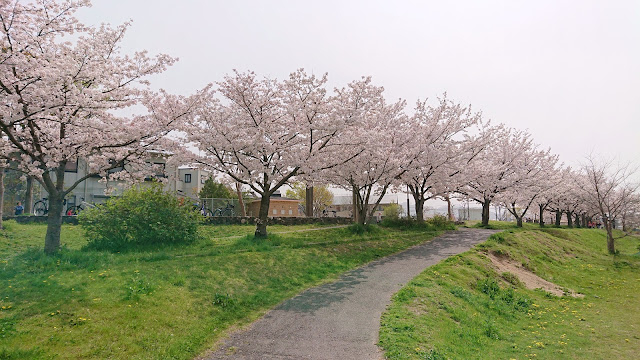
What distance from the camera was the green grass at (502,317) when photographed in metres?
7.95

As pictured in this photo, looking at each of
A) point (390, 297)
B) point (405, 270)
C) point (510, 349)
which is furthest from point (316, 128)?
point (510, 349)

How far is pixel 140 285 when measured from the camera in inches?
326

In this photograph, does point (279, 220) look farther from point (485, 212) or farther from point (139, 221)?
point (485, 212)

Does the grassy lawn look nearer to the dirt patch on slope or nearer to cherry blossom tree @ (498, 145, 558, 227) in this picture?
the dirt patch on slope

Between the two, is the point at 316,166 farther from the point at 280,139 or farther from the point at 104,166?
the point at 104,166

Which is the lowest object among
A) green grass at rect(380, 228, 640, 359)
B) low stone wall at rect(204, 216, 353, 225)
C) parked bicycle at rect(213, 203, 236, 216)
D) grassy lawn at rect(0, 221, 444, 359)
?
green grass at rect(380, 228, 640, 359)

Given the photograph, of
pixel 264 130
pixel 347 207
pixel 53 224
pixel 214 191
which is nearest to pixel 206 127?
pixel 264 130

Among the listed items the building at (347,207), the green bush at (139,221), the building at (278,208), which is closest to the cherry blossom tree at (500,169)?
the building at (347,207)

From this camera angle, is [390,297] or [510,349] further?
[390,297]

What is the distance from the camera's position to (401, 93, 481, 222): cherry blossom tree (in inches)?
864

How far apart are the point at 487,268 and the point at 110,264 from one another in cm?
1380

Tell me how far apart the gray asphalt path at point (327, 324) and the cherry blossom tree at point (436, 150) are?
10.2m

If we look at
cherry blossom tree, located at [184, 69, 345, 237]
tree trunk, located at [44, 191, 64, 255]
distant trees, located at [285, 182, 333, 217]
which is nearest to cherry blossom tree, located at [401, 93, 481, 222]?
cherry blossom tree, located at [184, 69, 345, 237]

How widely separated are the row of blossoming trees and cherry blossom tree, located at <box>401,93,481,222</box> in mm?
80
